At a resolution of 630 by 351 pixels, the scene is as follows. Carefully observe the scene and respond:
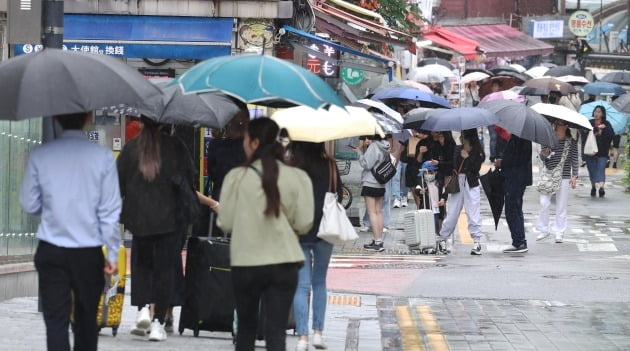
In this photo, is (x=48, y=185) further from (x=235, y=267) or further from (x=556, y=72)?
(x=556, y=72)

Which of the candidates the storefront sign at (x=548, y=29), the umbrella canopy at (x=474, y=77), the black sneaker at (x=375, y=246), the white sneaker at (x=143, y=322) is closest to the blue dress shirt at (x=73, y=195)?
the white sneaker at (x=143, y=322)

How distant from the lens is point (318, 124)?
32.4 ft

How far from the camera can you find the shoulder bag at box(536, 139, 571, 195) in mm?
19672

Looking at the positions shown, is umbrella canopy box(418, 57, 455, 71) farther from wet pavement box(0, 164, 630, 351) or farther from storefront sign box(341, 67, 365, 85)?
wet pavement box(0, 164, 630, 351)

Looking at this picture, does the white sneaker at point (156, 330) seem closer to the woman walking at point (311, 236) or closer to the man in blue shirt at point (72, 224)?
the woman walking at point (311, 236)

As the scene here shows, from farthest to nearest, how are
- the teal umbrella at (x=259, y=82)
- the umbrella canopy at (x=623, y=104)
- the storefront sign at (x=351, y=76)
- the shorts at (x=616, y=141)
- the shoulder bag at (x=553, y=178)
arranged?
the shorts at (x=616, y=141) < the storefront sign at (x=351, y=76) < the umbrella canopy at (x=623, y=104) < the shoulder bag at (x=553, y=178) < the teal umbrella at (x=259, y=82)

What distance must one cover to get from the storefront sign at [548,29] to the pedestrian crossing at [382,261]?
5241 centimetres

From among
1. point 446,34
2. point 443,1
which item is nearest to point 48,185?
point 446,34

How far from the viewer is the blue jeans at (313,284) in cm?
999

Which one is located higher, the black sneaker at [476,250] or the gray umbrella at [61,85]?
the gray umbrella at [61,85]

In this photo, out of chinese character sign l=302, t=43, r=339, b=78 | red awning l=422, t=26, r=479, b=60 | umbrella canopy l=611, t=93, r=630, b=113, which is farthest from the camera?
red awning l=422, t=26, r=479, b=60

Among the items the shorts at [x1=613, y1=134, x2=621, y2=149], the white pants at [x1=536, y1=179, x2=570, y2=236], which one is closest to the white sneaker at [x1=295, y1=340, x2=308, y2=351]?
the white pants at [x1=536, y1=179, x2=570, y2=236]

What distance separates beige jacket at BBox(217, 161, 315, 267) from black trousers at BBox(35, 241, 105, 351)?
806mm

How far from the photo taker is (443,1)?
74375 mm
